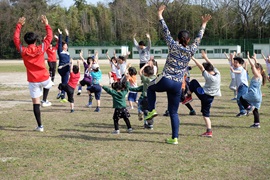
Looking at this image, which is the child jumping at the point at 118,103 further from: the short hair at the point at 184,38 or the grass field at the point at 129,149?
the short hair at the point at 184,38

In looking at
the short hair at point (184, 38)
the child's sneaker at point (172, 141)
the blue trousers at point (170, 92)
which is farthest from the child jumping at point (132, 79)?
the short hair at point (184, 38)

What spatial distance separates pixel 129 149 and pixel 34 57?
3.00 meters

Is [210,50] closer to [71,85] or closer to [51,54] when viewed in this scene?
[51,54]

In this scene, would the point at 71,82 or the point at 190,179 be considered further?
the point at 71,82

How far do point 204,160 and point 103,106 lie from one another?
6927 millimetres

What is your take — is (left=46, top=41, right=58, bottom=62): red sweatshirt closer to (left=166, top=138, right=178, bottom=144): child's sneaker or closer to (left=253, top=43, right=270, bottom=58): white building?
(left=166, top=138, right=178, bottom=144): child's sneaker

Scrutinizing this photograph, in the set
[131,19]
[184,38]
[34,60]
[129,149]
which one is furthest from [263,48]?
[129,149]

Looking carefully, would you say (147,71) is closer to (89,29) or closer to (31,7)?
(31,7)

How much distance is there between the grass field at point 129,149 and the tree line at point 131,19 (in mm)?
65634

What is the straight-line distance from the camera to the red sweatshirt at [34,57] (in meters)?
8.23

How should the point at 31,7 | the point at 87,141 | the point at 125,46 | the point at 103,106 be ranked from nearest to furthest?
the point at 87,141 → the point at 103,106 → the point at 125,46 → the point at 31,7

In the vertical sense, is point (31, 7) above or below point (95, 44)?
above

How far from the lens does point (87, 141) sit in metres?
7.58

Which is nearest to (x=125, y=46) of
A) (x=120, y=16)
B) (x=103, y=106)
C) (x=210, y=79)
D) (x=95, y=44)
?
(x=95, y=44)
